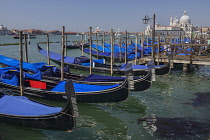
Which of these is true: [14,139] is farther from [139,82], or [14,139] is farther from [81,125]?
[139,82]

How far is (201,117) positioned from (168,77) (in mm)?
7941

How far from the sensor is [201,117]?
834cm

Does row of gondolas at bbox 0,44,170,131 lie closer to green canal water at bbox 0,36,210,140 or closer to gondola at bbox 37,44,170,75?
gondola at bbox 37,44,170,75

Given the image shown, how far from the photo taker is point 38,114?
263 inches

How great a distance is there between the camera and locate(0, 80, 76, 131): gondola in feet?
20.6

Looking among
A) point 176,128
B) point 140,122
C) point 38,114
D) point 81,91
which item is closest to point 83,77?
point 81,91

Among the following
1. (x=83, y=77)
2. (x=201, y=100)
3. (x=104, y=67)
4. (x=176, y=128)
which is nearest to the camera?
(x=176, y=128)

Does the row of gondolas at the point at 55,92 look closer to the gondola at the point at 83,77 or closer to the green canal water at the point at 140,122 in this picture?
the gondola at the point at 83,77

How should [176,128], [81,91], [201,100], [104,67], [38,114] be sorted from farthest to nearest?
[104,67] → [201,100] → [81,91] → [176,128] → [38,114]

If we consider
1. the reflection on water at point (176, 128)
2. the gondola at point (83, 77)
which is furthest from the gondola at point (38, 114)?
the gondola at point (83, 77)

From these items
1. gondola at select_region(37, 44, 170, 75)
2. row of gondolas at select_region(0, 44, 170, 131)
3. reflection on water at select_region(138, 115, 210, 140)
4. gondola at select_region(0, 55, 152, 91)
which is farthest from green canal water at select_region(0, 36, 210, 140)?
gondola at select_region(37, 44, 170, 75)

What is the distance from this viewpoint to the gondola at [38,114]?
6.29m

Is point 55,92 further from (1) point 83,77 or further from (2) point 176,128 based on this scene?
(2) point 176,128

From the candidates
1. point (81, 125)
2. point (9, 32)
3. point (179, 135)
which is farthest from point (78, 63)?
point (9, 32)
